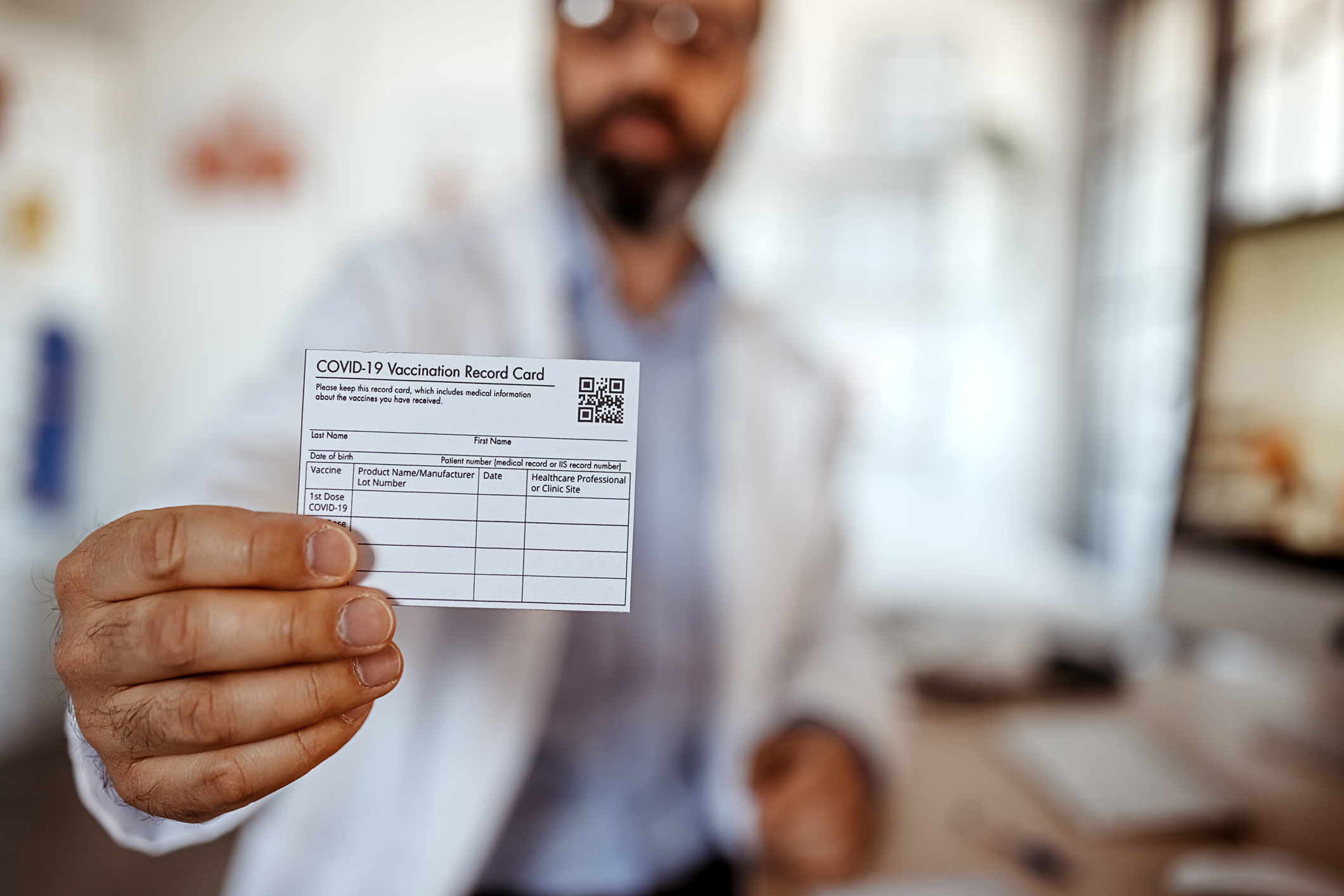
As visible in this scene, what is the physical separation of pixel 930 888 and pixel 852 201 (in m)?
3.00

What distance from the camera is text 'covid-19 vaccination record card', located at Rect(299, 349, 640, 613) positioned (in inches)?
10.7

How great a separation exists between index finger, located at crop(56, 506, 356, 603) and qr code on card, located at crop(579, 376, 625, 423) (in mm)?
93

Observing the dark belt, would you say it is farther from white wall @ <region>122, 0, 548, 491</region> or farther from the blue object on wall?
white wall @ <region>122, 0, 548, 491</region>

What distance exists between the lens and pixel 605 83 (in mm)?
543

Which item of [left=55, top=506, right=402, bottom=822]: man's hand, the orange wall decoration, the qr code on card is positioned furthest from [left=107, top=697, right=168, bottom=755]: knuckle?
the orange wall decoration

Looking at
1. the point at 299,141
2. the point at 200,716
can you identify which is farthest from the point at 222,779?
the point at 299,141

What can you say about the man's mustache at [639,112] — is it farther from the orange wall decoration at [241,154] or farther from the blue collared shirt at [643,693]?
the orange wall decoration at [241,154]

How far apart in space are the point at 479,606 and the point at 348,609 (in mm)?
45

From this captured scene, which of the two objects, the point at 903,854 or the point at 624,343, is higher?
the point at 624,343

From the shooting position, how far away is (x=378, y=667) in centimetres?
29

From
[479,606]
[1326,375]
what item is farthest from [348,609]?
[1326,375]

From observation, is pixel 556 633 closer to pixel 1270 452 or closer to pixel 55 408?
pixel 1270 452

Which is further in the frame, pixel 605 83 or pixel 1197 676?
pixel 1197 676

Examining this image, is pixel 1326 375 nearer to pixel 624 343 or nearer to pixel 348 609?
pixel 624 343
